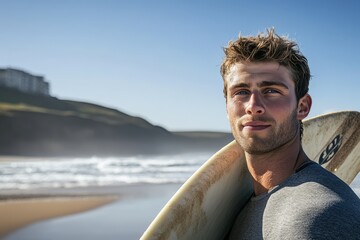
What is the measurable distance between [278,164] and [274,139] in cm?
12

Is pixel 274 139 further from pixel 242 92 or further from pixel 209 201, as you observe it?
pixel 209 201

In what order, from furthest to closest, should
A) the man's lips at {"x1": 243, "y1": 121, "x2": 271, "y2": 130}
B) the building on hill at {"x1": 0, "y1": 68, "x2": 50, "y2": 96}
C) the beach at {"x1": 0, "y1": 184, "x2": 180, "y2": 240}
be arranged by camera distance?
the building on hill at {"x1": 0, "y1": 68, "x2": 50, "y2": 96} → the beach at {"x1": 0, "y1": 184, "x2": 180, "y2": 240} → the man's lips at {"x1": 243, "y1": 121, "x2": 271, "y2": 130}

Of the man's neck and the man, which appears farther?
the man's neck

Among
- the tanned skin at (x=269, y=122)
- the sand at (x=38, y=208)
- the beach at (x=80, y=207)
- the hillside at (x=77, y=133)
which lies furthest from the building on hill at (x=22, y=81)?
the tanned skin at (x=269, y=122)

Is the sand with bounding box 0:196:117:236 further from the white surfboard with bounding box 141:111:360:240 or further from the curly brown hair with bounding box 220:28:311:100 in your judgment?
the curly brown hair with bounding box 220:28:311:100

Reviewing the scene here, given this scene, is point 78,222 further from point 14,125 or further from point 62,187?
point 14,125

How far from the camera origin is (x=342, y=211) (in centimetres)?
159

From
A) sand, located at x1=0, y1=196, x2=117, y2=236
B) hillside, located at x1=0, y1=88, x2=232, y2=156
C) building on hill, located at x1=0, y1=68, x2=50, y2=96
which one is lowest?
hillside, located at x1=0, y1=88, x2=232, y2=156

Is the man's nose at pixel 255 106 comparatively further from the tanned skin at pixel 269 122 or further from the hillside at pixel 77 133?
the hillside at pixel 77 133

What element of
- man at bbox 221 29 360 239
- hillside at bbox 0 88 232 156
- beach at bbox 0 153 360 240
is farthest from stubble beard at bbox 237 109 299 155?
hillside at bbox 0 88 232 156

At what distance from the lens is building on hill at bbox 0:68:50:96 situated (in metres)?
101

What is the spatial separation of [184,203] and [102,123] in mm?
81261

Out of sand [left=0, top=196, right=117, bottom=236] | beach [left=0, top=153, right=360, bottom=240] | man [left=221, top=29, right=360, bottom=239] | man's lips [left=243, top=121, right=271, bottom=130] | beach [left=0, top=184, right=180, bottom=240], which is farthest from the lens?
sand [left=0, top=196, right=117, bottom=236]

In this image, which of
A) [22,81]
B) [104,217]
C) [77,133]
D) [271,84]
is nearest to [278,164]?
[271,84]
